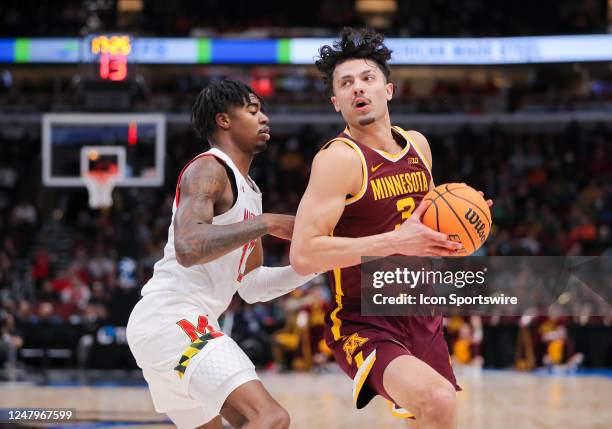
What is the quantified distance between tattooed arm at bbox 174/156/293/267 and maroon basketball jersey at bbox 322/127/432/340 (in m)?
0.31

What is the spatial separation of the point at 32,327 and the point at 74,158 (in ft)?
8.81

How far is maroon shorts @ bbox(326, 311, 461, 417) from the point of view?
3.76m

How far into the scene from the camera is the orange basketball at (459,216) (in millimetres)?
3596

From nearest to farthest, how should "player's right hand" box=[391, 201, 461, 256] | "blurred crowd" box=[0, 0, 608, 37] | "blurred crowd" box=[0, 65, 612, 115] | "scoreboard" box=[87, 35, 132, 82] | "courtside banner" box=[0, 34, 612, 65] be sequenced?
"player's right hand" box=[391, 201, 461, 256]
"scoreboard" box=[87, 35, 132, 82]
"courtside banner" box=[0, 34, 612, 65]
"blurred crowd" box=[0, 0, 608, 37]
"blurred crowd" box=[0, 65, 612, 115]

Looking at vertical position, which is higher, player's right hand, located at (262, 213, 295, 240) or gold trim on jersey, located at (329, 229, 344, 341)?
player's right hand, located at (262, 213, 295, 240)

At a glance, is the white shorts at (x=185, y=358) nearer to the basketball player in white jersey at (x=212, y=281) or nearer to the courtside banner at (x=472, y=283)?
the basketball player in white jersey at (x=212, y=281)

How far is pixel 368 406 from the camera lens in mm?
9703

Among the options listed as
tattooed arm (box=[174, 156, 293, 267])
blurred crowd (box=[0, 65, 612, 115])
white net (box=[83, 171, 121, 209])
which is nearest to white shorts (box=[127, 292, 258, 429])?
tattooed arm (box=[174, 156, 293, 267])

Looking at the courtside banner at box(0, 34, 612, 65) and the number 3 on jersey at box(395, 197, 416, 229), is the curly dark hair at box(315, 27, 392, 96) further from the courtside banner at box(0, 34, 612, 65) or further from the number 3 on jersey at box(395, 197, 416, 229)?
the courtside banner at box(0, 34, 612, 65)

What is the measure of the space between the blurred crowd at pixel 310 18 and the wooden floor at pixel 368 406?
879 cm

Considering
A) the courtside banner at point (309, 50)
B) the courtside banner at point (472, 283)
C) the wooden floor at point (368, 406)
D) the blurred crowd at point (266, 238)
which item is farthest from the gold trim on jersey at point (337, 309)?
the courtside banner at point (309, 50)

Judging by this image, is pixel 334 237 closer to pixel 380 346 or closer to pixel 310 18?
pixel 380 346

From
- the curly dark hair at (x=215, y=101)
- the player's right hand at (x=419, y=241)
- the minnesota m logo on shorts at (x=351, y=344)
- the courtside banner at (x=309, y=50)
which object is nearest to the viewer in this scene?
the player's right hand at (x=419, y=241)

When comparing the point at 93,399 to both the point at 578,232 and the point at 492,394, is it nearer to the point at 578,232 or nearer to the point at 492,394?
the point at 492,394
